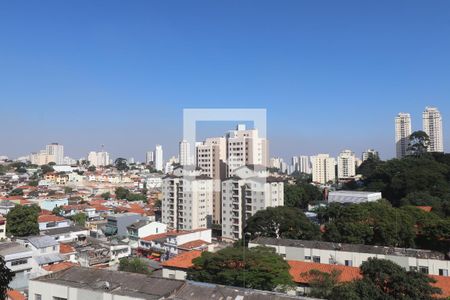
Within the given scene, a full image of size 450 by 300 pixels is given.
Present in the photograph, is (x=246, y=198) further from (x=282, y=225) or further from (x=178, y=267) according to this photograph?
(x=178, y=267)

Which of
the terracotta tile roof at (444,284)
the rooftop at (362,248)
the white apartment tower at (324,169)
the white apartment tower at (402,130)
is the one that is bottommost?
the terracotta tile roof at (444,284)

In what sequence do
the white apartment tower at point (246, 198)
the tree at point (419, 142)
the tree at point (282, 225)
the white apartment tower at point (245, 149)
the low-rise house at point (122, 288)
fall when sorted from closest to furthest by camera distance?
the low-rise house at point (122, 288)
the tree at point (282, 225)
the white apartment tower at point (246, 198)
the white apartment tower at point (245, 149)
the tree at point (419, 142)

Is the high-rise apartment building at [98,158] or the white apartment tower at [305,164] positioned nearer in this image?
the white apartment tower at [305,164]

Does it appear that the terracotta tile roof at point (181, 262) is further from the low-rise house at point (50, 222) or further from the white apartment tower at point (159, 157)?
the white apartment tower at point (159, 157)

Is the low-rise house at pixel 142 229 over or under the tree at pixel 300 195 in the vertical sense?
under

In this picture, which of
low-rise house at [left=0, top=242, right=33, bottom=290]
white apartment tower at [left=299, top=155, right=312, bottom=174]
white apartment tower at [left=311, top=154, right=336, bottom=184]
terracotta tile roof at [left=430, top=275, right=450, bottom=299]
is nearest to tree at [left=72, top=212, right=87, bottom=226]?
low-rise house at [left=0, top=242, right=33, bottom=290]

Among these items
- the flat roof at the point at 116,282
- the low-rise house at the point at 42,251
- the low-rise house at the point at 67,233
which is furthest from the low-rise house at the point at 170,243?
the flat roof at the point at 116,282

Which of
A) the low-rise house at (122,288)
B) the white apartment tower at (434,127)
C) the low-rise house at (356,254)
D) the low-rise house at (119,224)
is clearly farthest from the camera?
the white apartment tower at (434,127)
